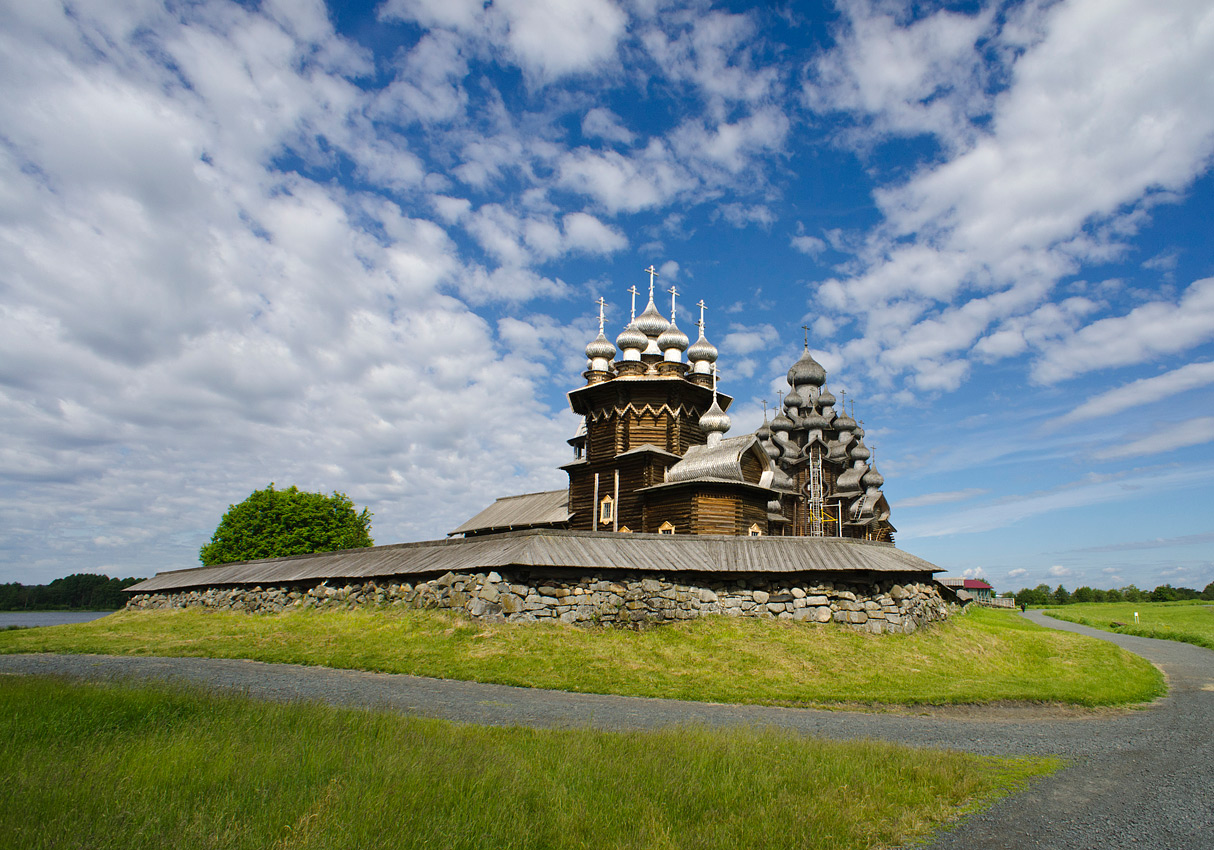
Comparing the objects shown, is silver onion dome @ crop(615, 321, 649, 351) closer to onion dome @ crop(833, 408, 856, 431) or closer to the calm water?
onion dome @ crop(833, 408, 856, 431)

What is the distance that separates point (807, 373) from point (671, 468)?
2272cm

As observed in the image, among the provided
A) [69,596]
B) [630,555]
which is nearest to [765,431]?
[630,555]

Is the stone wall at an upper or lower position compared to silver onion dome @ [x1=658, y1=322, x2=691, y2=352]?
lower

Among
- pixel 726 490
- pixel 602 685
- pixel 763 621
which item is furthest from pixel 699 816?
pixel 726 490

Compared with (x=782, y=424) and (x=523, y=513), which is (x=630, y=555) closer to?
(x=523, y=513)

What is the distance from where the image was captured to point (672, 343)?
123 ft

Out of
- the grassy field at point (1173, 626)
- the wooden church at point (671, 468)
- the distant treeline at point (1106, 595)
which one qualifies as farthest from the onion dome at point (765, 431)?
the distant treeline at point (1106, 595)

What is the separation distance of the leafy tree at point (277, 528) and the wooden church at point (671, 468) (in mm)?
9839

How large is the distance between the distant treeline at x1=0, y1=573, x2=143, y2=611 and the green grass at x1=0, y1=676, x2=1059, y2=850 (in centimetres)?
10384

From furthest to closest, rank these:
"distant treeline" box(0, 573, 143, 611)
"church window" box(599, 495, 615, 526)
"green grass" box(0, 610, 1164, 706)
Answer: "distant treeline" box(0, 573, 143, 611) → "church window" box(599, 495, 615, 526) → "green grass" box(0, 610, 1164, 706)

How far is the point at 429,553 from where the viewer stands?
2191cm

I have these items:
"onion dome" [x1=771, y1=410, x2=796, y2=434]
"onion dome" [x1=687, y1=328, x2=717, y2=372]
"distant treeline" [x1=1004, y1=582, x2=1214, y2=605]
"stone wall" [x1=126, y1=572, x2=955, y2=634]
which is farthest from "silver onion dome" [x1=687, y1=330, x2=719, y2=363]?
"distant treeline" [x1=1004, y1=582, x2=1214, y2=605]

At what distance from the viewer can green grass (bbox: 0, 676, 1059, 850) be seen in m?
5.05

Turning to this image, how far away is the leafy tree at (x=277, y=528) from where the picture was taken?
46.6m
